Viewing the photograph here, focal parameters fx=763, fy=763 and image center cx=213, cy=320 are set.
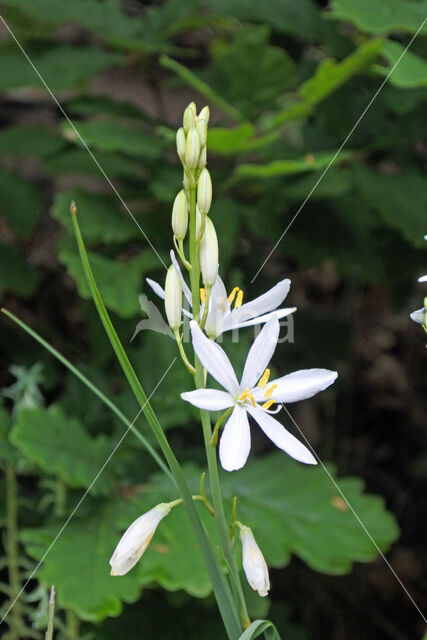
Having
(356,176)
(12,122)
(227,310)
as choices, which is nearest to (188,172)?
(227,310)

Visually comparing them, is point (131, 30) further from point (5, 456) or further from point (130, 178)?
point (5, 456)

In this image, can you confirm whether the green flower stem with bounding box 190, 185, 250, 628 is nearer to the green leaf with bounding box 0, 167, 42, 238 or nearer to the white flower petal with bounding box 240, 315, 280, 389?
the white flower petal with bounding box 240, 315, 280, 389

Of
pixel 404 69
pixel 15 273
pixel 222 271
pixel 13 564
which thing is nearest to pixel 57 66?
pixel 15 273

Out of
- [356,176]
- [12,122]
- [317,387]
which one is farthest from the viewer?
[12,122]

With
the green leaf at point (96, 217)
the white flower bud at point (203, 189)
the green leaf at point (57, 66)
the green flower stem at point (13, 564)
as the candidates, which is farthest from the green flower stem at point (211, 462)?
the green leaf at point (57, 66)

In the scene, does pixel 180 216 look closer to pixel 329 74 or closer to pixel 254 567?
pixel 254 567

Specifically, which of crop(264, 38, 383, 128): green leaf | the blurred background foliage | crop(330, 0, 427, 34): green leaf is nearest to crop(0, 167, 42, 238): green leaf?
the blurred background foliage
